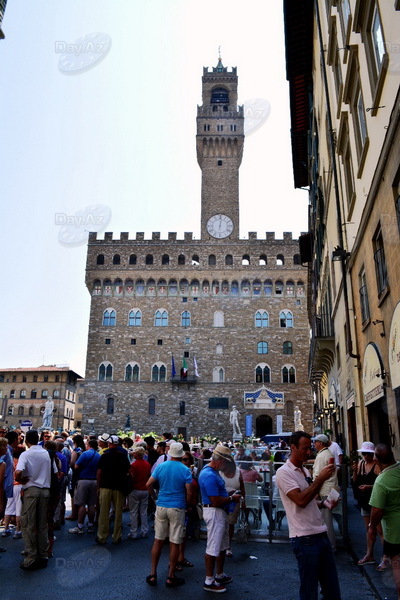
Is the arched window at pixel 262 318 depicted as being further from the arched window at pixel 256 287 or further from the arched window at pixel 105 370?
the arched window at pixel 105 370

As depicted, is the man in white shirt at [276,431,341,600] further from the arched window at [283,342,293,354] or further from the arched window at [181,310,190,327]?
the arched window at [181,310,190,327]

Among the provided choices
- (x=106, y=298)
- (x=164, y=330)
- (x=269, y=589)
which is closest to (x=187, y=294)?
(x=164, y=330)

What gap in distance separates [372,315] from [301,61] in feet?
39.9

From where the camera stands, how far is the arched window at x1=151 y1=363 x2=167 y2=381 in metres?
39.4

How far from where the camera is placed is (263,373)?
39.2 metres

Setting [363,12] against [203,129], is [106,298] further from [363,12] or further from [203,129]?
[363,12]

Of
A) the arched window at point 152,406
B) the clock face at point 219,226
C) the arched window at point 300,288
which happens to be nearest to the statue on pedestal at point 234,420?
the arched window at point 152,406

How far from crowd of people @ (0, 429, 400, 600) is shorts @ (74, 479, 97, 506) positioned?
2cm

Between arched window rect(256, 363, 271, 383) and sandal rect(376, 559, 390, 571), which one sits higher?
arched window rect(256, 363, 271, 383)

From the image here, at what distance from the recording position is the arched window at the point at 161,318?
134 ft

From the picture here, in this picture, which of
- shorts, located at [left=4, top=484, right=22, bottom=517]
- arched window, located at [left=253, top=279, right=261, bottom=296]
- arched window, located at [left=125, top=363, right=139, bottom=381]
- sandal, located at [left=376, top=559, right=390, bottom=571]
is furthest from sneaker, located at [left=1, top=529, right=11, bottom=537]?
arched window, located at [left=253, top=279, right=261, bottom=296]

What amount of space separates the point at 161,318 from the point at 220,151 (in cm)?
1751

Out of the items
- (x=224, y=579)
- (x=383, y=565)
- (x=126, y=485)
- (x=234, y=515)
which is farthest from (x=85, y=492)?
(x=383, y=565)

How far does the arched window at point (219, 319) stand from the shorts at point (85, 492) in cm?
3216
